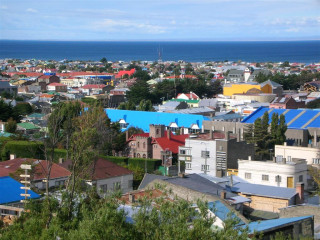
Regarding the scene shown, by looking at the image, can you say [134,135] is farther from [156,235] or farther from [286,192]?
[156,235]

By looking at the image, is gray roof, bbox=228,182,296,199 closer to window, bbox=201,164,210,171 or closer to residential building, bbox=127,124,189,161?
window, bbox=201,164,210,171

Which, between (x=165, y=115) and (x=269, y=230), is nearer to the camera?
(x=269, y=230)

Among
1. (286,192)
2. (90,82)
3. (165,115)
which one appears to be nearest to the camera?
(286,192)

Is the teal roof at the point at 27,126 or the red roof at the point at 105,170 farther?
the teal roof at the point at 27,126

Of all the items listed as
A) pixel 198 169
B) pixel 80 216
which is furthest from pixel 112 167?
pixel 80 216

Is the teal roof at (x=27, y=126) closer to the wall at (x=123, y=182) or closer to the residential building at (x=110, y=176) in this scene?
the residential building at (x=110, y=176)

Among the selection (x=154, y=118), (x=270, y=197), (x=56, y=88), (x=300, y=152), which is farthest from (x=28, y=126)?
(x=56, y=88)

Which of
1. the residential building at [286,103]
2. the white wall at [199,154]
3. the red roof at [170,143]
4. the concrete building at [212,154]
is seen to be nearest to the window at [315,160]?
the concrete building at [212,154]
